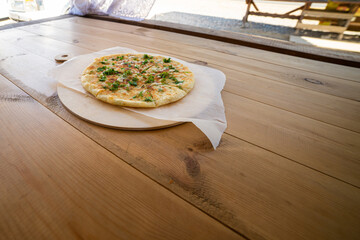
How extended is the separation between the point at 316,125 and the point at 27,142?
1.06 metres

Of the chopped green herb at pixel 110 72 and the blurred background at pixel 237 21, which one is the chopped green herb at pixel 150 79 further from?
the blurred background at pixel 237 21

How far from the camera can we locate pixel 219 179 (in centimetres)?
55

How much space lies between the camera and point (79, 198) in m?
0.48

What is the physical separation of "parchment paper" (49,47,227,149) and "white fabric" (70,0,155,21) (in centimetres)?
147

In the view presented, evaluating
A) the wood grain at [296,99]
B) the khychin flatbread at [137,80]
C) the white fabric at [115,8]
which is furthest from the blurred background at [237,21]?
the wood grain at [296,99]

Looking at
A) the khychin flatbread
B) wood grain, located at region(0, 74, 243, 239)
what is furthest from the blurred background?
wood grain, located at region(0, 74, 243, 239)

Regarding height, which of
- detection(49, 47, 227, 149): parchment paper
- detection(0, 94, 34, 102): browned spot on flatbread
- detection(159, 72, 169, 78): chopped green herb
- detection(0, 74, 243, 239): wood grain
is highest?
detection(159, 72, 169, 78): chopped green herb

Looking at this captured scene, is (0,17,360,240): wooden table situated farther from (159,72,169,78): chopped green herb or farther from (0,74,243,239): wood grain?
(159,72,169,78): chopped green herb

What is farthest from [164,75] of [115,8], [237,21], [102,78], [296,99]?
[237,21]

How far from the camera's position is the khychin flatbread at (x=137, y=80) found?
0.81 m

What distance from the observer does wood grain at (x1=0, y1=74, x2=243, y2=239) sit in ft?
1.41

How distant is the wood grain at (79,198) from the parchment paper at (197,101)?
0.82 feet

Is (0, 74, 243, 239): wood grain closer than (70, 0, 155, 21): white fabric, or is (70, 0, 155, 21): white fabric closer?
(0, 74, 243, 239): wood grain

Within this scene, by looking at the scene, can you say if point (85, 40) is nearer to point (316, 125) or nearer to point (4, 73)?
point (4, 73)
